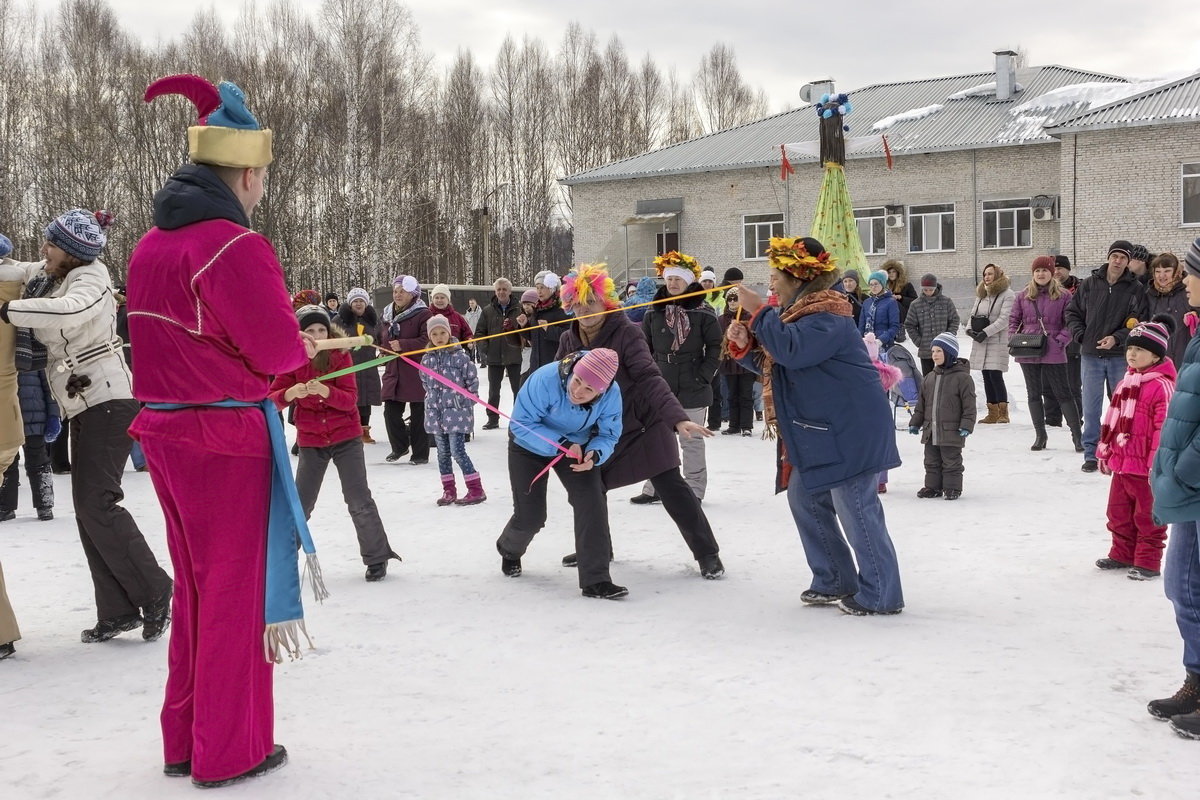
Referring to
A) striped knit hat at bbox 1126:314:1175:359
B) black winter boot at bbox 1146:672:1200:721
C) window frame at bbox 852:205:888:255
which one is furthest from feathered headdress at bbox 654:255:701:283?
window frame at bbox 852:205:888:255

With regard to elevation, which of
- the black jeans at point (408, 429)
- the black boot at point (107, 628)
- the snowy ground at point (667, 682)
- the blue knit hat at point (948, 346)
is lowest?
the snowy ground at point (667, 682)

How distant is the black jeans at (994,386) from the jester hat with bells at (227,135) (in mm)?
11052

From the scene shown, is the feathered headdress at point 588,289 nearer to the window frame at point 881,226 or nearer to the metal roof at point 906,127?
the metal roof at point 906,127

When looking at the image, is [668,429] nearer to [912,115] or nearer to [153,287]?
[153,287]

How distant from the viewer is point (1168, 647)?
477 centimetres

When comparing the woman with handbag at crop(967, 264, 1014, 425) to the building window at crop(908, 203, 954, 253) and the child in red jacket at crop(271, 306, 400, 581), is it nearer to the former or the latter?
the child in red jacket at crop(271, 306, 400, 581)

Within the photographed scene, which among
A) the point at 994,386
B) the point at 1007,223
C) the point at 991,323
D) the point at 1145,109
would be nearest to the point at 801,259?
the point at 991,323

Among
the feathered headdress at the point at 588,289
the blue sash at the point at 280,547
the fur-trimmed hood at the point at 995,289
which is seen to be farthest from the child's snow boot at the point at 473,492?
the fur-trimmed hood at the point at 995,289

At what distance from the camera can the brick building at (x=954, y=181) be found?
28156 millimetres

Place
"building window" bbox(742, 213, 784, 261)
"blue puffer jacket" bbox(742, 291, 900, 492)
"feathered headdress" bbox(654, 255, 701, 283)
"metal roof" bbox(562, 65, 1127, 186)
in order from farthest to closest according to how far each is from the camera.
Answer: "building window" bbox(742, 213, 784, 261), "metal roof" bbox(562, 65, 1127, 186), "feathered headdress" bbox(654, 255, 701, 283), "blue puffer jacket" bbox(742, 291, 900, 492)

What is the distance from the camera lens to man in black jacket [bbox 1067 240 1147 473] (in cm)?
945

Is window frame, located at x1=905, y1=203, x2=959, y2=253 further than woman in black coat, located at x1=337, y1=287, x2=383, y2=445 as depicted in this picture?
Yes

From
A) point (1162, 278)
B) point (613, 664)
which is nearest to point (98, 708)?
point (613, 664)

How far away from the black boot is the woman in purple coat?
6.12 meters
